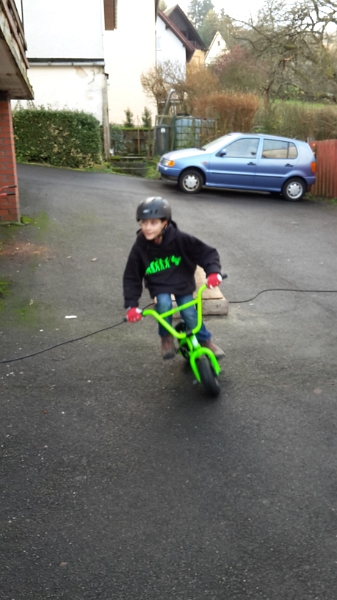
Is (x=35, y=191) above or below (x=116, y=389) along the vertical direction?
above

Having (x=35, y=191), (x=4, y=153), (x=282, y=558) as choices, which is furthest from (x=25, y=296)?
(x=35, y=191)

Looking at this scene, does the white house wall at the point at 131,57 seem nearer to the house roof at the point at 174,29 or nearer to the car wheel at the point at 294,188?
the house roof at the point at 174,29

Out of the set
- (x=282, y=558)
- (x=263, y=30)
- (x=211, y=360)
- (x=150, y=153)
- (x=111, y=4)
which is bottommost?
(x=282, y=558)

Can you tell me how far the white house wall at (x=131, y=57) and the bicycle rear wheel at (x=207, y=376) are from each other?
33583 mm

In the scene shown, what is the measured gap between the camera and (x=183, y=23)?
55469 mm

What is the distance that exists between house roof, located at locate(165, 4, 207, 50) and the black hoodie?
54.0 m

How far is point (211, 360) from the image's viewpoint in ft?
16.5

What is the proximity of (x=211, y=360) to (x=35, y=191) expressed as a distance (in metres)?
10.8

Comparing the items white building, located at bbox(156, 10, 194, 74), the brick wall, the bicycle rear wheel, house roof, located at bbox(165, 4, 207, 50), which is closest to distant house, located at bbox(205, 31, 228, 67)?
house roof, located at bbox(165, 4, 207, 50)

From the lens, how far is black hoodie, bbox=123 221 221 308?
4941 mm

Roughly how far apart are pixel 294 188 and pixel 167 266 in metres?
12.6

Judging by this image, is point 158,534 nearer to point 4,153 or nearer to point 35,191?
point 4,153

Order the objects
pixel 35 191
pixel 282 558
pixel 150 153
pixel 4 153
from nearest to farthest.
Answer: pixel 282 558 → pixel 4 153 → pixel 35 191 → pixel 150 153

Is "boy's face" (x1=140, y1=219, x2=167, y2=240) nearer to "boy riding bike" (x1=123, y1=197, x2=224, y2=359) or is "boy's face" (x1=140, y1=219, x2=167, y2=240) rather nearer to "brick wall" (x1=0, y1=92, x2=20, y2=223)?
"boy riding bike" (x1=123, y1=197, x2=224, y2=359)
